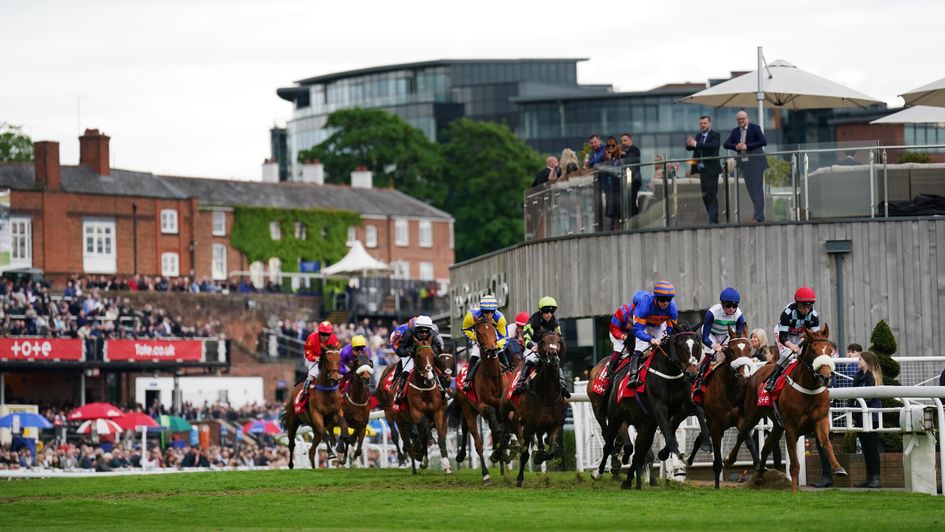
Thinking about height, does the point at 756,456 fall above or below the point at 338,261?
below

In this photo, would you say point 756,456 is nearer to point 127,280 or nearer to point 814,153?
point 814,153

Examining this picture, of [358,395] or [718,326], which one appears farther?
[358,395]

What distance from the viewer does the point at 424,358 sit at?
25.0 metres

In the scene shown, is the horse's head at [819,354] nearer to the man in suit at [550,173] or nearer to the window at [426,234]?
the man in suit at [550,173]

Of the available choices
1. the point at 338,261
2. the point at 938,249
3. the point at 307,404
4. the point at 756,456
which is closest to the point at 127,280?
the point at 338,261

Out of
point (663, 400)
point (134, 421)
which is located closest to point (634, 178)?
point (663, 400)

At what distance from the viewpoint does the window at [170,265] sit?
88375 mm

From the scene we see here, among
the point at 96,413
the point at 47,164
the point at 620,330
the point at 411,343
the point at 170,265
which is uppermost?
the point at 47,164

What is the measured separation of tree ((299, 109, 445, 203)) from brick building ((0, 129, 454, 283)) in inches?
315

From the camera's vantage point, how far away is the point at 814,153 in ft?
90.5

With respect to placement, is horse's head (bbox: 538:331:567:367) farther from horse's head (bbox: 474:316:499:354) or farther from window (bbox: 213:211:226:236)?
window (bbox: 213:211:226:236)

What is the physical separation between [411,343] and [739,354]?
6.77 meters

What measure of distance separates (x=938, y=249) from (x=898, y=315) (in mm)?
1181

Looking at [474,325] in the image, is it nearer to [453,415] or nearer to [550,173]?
[453,415]
